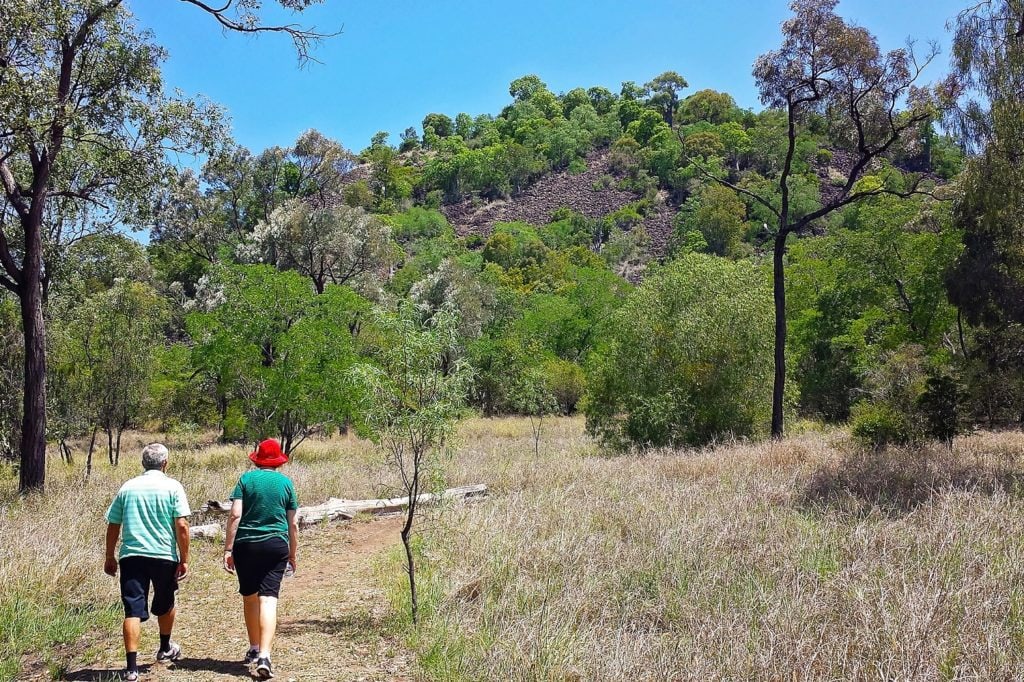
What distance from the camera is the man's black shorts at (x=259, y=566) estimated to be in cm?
554

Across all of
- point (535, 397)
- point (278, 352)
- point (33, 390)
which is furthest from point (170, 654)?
point (535, 397)

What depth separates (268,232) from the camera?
31.3m

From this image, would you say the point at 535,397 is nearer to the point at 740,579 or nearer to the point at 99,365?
the point at 99,365

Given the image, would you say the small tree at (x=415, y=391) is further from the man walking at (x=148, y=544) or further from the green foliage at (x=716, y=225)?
the green foliage at (x=716, y=225)

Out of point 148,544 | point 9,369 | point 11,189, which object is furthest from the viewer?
point 9,369

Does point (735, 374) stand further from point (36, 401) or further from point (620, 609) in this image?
point (36, 401)

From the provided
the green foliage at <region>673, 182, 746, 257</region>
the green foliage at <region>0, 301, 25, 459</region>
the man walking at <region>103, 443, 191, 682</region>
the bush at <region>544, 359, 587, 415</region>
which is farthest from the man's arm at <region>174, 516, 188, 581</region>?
the green foliage at <region>673, 182, 746, 257</region>

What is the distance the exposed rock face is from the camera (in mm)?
114688

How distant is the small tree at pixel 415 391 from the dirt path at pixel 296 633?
76 centimetres

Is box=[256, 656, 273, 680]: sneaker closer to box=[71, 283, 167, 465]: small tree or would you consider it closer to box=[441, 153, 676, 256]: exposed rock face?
box=[71, 283, 167, 465]: small tree

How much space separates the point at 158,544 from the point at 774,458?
12.0 metres

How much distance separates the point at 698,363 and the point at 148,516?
55.4 feet

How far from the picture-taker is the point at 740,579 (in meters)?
7.09

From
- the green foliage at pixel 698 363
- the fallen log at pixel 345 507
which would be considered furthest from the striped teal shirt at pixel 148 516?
the green foliage at pixel 698 363
